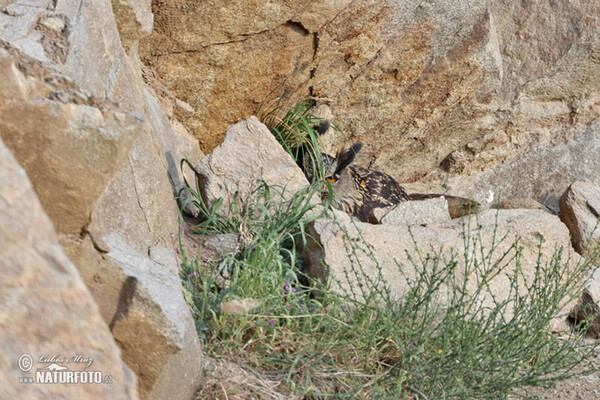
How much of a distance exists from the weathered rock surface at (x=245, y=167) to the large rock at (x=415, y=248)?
19.7 inches

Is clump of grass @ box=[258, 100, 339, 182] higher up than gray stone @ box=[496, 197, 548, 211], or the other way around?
gray stone @ box=[496, 197, 548, 211]

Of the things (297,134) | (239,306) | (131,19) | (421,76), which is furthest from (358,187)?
(239,306)

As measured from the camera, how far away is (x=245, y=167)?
3.73 metres

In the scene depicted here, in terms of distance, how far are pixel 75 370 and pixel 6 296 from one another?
0.23 m

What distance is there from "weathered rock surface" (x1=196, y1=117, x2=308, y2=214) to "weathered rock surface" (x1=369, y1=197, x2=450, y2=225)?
622 millimetres

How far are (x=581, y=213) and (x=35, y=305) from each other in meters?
3.43

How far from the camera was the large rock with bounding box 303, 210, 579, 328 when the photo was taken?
120 inches

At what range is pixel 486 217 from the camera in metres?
3.60

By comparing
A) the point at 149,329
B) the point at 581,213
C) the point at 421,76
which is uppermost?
the point at 421,76

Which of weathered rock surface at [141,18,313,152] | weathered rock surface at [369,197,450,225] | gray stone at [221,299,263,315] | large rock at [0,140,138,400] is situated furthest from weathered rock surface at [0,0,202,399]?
weathered rock surface at [369,197,450,225]

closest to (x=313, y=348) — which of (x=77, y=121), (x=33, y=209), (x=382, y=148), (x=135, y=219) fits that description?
(x=135, y=219)

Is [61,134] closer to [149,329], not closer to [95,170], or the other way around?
[95,170]

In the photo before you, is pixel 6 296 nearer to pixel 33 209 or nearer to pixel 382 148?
pixel 33 209

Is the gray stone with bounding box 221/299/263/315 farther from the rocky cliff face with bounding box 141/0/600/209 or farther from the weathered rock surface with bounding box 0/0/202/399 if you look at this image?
the rocky cliff face with bounding box 141/0/600/209
